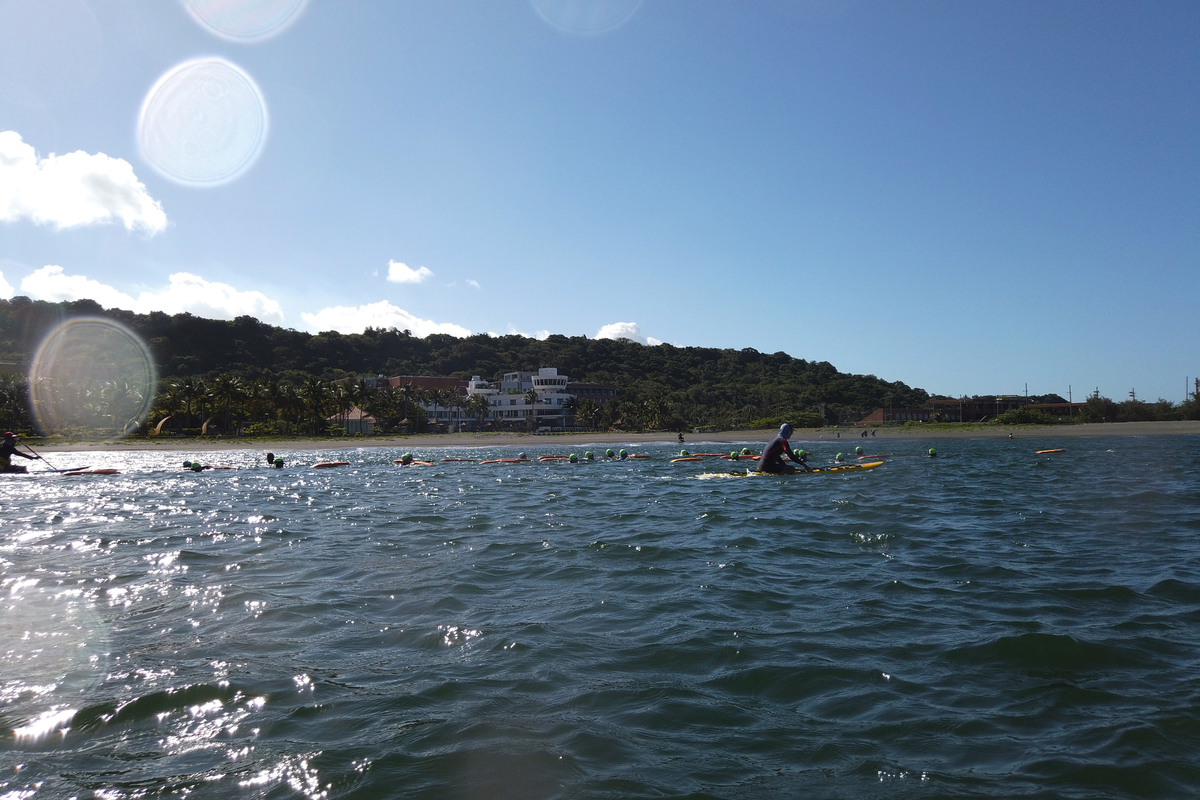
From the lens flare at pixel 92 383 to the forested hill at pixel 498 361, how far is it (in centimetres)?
412

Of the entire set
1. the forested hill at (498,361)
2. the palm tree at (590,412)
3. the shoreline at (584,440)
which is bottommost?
the shoreline at (584,440)

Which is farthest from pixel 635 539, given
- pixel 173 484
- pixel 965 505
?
pixel 173 484

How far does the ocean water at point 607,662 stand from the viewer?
4.09 m

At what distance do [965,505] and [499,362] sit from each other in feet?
486

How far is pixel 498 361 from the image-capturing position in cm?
16188

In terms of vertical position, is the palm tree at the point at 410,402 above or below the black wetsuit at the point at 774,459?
above

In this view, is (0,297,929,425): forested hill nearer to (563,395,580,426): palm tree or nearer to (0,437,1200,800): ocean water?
(563,395,580,426): palm tree

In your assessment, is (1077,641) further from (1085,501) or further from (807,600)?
(1085,501)

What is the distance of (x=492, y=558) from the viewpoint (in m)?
11.0

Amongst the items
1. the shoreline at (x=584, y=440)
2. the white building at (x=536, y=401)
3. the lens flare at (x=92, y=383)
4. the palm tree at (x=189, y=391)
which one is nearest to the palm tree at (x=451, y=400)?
the white building at (x=536, y=401)

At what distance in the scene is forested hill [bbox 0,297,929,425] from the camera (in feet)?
385

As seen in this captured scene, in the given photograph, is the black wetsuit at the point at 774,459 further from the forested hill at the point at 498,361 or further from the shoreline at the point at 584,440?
the forested hill at the point at 498,361

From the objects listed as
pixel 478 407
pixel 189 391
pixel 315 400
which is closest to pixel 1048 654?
pixel 189 391

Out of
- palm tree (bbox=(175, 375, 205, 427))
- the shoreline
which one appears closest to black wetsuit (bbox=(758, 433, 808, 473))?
the shoreline
